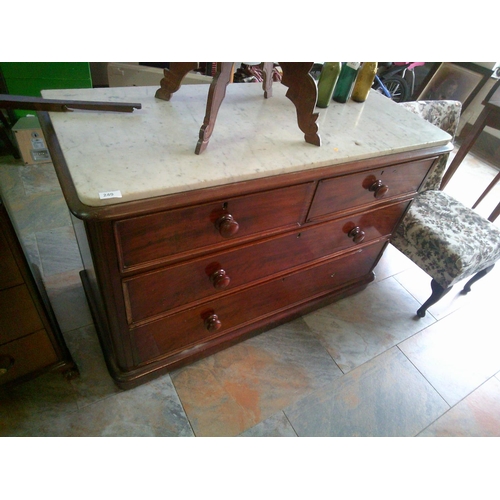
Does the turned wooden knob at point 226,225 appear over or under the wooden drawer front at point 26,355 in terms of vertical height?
over

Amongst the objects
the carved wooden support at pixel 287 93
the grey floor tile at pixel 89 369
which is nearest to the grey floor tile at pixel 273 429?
the grey floor tile at pixel 89 369

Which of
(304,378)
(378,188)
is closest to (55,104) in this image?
(378,188)

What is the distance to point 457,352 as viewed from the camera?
5.36 feet

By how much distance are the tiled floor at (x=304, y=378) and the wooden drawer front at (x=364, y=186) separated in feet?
2.25

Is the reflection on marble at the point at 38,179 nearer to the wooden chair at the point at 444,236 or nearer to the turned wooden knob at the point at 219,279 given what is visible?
the turned wooden knob at the point at 219,279

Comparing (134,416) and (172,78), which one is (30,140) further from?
(134,416)

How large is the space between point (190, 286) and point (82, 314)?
2.40 feet

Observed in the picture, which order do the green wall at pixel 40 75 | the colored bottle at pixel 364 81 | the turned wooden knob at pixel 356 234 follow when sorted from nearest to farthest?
the colored bottle at pixel 364 81
the turned wooden knob at pixel 356 234
the green wall at pixel 40 75

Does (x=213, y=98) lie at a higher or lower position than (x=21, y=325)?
higher

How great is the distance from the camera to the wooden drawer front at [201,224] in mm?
776

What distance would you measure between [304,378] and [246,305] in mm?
423

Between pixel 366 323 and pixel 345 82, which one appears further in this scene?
pixel 366 323

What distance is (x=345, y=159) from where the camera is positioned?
957 millimetres

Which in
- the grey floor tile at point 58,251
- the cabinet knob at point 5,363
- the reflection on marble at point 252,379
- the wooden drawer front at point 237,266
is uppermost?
the wooden drawer front at point 237,266
